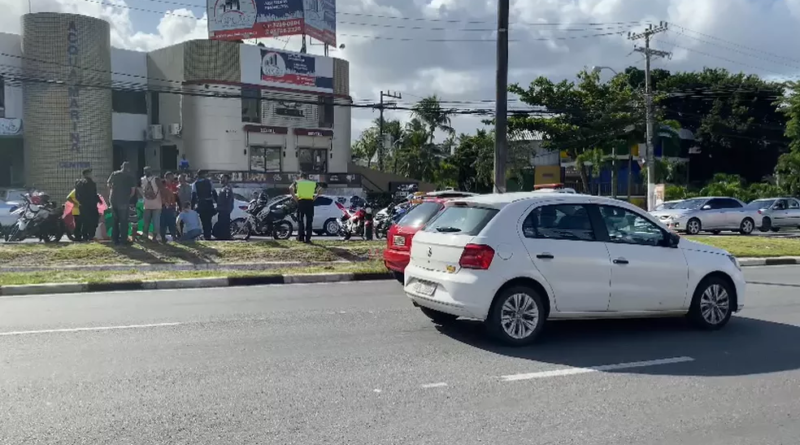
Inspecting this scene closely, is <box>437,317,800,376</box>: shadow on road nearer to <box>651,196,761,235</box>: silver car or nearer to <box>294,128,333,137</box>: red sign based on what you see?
<box>651,196,761,235</box>: silver car

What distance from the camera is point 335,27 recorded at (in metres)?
44.5

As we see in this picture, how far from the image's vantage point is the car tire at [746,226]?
92.6 ft

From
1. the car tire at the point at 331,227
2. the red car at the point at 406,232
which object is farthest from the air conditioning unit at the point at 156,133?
the red car at the point at 406,232

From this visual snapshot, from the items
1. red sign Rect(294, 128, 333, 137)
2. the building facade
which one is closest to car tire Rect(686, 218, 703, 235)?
the building facade

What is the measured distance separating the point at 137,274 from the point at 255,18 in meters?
31.3

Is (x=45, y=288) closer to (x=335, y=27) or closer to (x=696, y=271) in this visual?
(x=696, y=271)

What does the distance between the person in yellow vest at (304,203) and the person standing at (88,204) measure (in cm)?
461

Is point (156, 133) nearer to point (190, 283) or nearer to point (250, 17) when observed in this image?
point (250, 17)

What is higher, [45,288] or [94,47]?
[94,47]

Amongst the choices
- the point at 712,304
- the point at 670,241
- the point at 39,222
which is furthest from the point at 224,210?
the point at 712,304

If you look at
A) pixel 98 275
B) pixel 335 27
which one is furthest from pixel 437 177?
pixel 98 275

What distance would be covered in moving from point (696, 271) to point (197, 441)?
599 centimetres

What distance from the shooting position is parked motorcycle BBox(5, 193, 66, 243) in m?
16.5

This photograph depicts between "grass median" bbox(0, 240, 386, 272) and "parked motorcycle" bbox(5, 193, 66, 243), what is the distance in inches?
59.8
